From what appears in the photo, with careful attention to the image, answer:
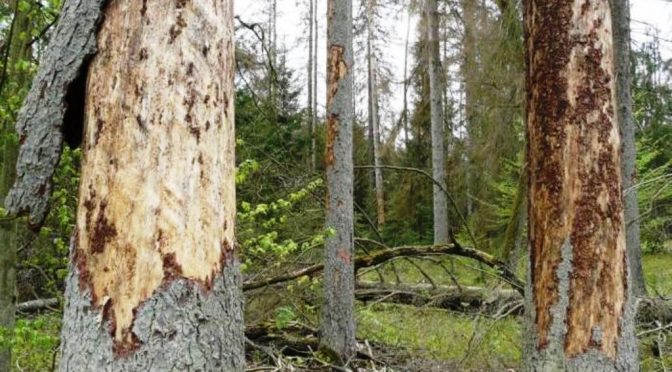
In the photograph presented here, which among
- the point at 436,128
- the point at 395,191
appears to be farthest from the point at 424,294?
the point at 395,191

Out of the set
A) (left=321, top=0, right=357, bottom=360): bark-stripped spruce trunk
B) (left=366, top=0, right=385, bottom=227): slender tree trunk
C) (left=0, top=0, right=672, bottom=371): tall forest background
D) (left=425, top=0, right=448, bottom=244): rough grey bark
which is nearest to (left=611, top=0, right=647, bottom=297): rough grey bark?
(left=0, top=0, right=672, bottom=371): tall forest background

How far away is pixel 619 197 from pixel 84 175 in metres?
2.60

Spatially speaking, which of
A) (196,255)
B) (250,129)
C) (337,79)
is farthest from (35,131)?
(250,129)

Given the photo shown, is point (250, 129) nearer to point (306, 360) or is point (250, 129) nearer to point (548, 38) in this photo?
point (306, 360)

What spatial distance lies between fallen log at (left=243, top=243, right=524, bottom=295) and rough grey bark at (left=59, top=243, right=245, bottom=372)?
4.54 meters

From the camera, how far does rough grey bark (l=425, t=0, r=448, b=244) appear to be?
16031mm

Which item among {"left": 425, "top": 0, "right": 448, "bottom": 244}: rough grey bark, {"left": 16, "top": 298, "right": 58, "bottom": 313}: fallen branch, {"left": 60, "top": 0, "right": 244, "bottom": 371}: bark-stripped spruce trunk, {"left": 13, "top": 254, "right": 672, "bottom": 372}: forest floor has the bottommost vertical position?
{"left": 13, "top": 254, "right": 672, "bottom": 372}: forest floor

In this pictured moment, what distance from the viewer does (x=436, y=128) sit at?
1634 centimetres

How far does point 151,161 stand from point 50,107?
398 mm

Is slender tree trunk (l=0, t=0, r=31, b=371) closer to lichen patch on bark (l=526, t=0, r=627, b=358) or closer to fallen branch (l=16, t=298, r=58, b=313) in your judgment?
fallen branch (l=16, t=298, r=58, b=313)

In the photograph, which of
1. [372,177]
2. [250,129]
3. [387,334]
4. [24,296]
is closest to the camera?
[387,334]

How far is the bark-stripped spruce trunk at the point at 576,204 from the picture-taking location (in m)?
2.93

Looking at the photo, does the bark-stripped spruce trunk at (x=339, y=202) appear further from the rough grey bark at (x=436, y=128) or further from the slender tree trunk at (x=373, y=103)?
the slender tree trunk at (x=373, y=103)

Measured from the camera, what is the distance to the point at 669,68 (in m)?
10.6
